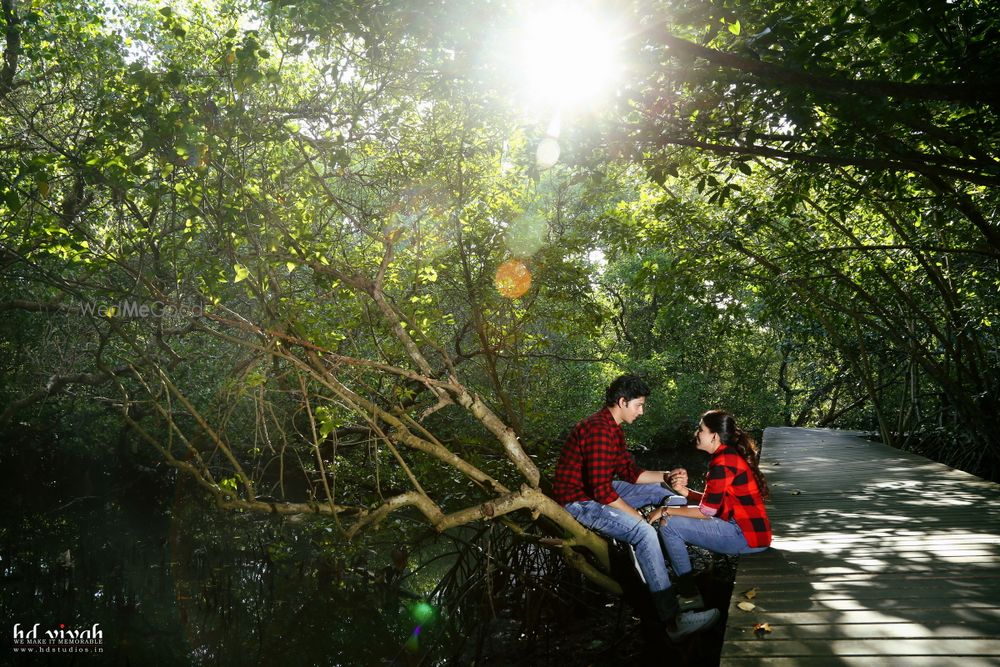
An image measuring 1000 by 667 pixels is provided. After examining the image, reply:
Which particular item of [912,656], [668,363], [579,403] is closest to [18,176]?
[912,656]

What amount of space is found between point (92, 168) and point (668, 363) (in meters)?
15.1

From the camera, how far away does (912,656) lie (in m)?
2.57

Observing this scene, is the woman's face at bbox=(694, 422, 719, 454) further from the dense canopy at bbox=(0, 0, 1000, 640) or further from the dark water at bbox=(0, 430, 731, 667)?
the dark water at bbox=(0, 430, 731, 667)

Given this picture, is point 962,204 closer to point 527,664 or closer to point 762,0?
point 762,0

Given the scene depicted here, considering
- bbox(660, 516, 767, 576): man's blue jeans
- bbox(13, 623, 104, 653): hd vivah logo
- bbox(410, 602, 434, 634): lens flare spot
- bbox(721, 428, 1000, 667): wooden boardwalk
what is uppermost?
bbox(660, 516, 767, 576): man's blue jeans

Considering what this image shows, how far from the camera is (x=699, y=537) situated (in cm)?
420

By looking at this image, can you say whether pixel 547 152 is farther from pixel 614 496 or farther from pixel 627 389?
pixel 614 496

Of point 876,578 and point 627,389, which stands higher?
point 627,389

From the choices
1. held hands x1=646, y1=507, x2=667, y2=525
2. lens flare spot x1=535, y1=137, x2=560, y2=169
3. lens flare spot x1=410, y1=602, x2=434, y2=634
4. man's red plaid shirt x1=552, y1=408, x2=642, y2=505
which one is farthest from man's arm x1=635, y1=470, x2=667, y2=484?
lens flare spot x1=410, y1=602, x2=434, y2=634

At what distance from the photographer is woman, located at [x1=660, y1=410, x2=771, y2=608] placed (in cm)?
409

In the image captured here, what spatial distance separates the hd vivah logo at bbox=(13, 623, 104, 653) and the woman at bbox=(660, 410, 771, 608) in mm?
5218

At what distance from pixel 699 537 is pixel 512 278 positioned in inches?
137

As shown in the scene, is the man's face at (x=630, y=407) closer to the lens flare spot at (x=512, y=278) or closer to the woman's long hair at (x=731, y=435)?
the woman's long hair at (x=731, y=435)

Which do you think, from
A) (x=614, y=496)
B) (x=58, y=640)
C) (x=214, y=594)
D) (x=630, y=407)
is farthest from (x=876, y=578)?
(x=58, y=640)
